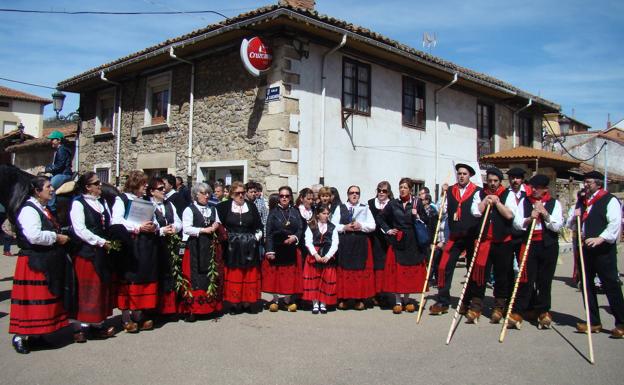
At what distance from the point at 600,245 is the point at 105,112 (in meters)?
15.8

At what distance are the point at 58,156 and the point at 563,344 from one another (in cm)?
783

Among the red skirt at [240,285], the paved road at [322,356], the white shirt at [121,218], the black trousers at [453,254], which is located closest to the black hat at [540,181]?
the black trousers at [453,254]

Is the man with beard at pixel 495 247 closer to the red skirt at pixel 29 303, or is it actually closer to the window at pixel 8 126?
the red skirt at pixel 29 303

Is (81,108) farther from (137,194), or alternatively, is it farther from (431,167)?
(137,194)

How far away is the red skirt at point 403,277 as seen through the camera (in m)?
7.25

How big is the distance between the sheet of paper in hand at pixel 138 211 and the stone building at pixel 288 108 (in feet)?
19.0

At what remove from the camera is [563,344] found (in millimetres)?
5762

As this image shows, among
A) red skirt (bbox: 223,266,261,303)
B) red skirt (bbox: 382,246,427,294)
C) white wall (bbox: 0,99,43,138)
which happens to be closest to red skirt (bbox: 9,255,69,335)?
red skirt (bbox: 223,266,261,303)

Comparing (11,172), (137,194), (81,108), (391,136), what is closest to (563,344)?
(137,194)

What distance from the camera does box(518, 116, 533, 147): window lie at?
20.4m

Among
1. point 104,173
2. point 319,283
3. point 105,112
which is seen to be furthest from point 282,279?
point 105,112

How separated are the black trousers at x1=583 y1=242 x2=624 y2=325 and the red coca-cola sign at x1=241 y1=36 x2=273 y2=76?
7.65 m

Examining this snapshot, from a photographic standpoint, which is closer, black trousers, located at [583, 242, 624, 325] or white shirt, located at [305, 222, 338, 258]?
black trousers, located at [583, 242, 624, 325]

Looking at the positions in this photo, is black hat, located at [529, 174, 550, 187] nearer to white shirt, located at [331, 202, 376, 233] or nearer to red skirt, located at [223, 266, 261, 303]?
white shirt, located at [331, 202, 376, 233]
